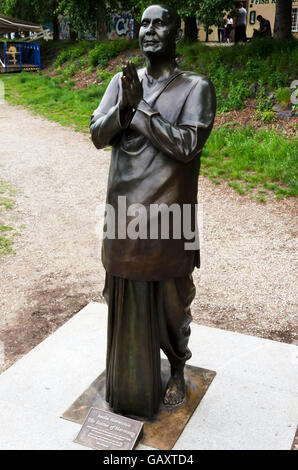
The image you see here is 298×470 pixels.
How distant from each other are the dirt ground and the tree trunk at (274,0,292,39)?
6.99 meters

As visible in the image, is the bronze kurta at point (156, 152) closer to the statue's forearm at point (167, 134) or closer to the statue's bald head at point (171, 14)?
the statue's forearm at point (167, 134)

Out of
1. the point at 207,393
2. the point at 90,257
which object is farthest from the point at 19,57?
the point at 207,393

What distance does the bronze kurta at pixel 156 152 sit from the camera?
281 cm

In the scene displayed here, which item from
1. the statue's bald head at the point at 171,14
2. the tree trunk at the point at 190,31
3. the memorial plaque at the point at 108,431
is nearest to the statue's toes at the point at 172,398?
the memorial plaque at the point at 108,431

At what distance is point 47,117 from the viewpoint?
49.0 feet

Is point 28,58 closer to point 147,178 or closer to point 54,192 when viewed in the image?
point 54,192

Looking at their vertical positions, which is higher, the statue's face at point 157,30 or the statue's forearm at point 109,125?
the statue's face at point 157,30

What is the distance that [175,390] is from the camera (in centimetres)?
361

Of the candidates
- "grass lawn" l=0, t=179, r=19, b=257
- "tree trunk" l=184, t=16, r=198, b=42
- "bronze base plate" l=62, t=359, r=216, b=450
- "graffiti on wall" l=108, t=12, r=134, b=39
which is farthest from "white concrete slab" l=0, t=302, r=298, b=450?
"graffiti on wall" l=108, t=12, r=134, b=39

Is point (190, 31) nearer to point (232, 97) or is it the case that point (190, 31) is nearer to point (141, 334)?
point (232, 97)

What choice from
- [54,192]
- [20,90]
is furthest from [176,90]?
[20,90]

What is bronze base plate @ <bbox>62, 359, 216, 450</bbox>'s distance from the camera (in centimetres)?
330
